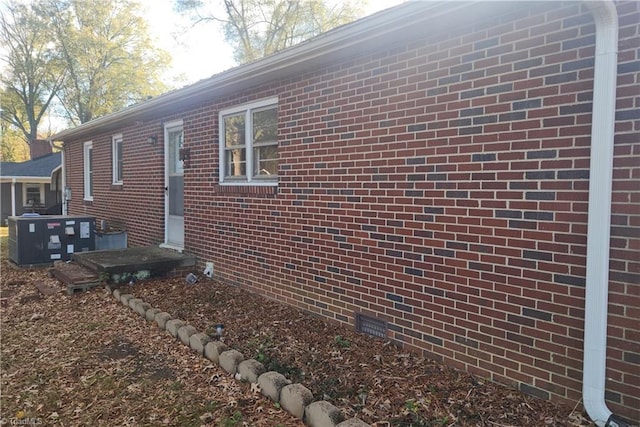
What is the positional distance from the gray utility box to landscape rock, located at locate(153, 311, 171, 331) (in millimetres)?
4888

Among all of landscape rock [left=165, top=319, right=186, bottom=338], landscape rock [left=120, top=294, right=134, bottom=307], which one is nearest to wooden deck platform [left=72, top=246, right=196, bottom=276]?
landscape rock [left=120, top=294, right=134, bottom=307]

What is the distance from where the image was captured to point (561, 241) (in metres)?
2.94

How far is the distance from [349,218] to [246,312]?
1.74 meters

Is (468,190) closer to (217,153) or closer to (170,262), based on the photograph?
(217,153)

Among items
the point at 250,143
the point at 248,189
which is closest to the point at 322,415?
the point at 248,189

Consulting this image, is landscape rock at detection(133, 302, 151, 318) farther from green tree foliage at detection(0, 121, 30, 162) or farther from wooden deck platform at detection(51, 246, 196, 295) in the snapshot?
green tree foliage at detection(0, 121, 30, 162)

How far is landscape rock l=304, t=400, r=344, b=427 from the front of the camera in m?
2.74

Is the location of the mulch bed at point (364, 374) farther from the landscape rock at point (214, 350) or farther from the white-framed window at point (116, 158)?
the white-framed window at point (116, 158)

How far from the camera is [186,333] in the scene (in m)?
4.34

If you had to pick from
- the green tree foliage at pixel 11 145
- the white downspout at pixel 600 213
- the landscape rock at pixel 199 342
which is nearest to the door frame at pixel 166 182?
the landscape rock at pixel 199 342

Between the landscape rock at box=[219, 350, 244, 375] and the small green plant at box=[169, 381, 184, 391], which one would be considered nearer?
the small green plant at box=[169, 381, 184, 391]

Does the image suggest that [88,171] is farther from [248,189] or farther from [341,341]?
[341,341]

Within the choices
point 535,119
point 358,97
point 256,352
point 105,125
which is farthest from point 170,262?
point 535,119

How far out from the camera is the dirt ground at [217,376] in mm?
2961
